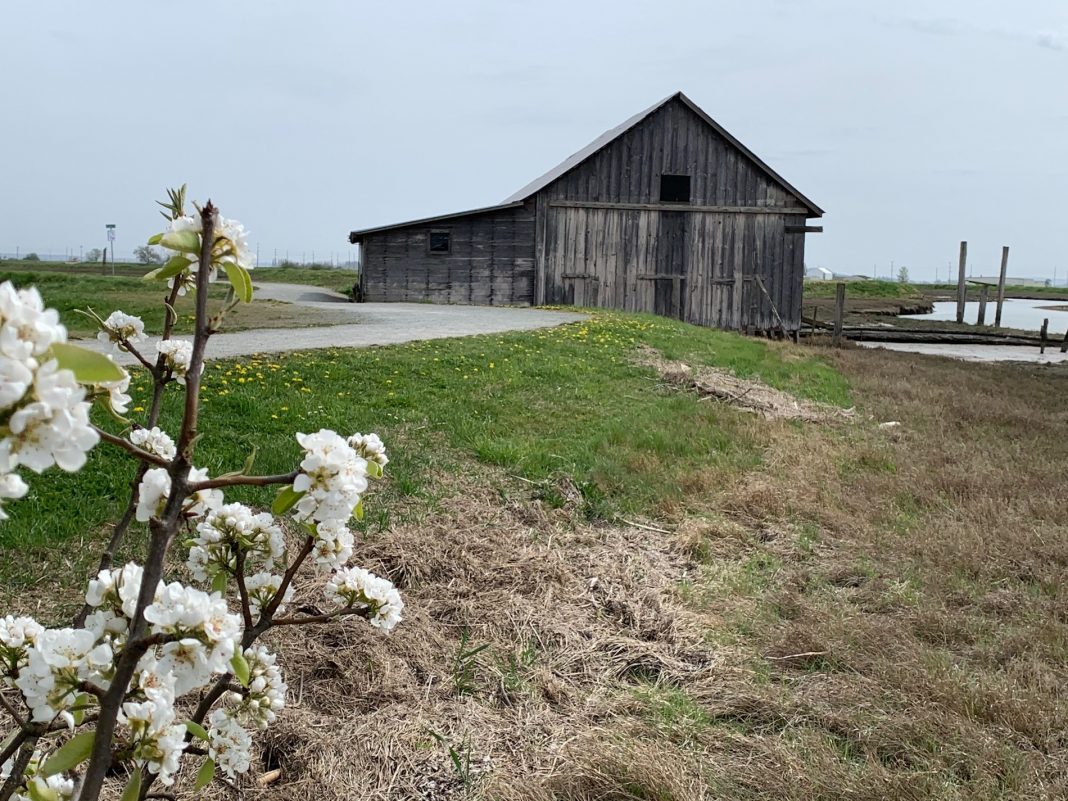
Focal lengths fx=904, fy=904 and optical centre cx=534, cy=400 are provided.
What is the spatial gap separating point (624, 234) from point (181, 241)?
24721 mm

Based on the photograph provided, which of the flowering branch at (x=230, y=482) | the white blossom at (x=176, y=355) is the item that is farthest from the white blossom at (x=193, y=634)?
the white blossom at (x=176, y=355)

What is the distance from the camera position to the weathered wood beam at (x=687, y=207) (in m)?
25.3

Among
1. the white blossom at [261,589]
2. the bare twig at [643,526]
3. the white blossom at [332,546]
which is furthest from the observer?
the bare twig at [643,526]

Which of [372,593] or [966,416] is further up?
[372,593]

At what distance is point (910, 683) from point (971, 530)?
2755mm

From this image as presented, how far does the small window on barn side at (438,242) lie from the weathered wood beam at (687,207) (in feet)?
10.4

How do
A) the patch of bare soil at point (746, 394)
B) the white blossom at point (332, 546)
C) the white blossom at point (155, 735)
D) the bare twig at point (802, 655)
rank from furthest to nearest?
the patch of bare soil at point (746, 394), the bare twig at point (802, 655), the white blossom at point (332, 546), the white blossom at point (155, 735)

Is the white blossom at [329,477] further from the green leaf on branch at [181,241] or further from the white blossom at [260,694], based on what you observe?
the white blossom at [260,694]

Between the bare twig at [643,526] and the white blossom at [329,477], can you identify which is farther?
the bare twig at [643,526]

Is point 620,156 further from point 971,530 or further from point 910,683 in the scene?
point 910,683

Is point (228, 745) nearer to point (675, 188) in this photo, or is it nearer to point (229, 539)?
point (229, 539)

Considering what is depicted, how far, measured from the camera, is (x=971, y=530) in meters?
6.23

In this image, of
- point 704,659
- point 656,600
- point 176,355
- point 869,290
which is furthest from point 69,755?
point 869,290

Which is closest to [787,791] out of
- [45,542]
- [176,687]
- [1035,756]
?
[1035,756]
